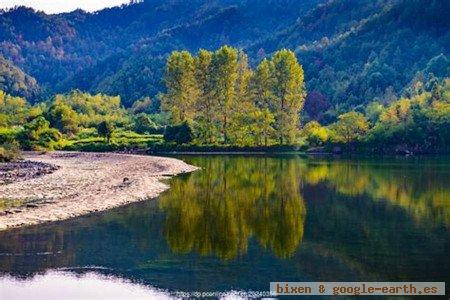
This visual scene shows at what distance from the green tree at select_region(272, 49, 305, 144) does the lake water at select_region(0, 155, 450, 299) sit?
5798 centimetres

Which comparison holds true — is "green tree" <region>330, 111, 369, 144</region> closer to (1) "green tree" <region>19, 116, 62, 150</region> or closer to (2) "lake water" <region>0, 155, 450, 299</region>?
(1) "green tree" <region>19, 116, 62, 150</region>

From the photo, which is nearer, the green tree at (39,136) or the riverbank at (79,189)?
the riverbank at (79,189)

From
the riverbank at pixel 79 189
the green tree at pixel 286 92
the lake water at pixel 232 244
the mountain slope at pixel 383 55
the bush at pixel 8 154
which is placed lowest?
the lake water at pixel 232 244

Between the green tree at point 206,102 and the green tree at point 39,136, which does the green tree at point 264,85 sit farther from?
the green tree at point 39,136

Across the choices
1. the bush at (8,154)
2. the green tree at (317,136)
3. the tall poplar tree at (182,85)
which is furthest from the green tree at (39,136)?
the green tree at (317,136)

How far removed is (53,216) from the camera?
1294 inches

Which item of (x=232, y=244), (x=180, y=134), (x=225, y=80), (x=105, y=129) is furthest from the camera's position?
(x=225, y=80)

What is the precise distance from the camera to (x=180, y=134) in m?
102

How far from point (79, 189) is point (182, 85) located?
65.3 m

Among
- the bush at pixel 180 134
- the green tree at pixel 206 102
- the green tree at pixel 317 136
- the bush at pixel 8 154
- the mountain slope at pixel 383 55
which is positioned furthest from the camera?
the mountain slope at pixel 383 55

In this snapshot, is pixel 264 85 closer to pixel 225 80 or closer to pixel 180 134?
pixel 225 80

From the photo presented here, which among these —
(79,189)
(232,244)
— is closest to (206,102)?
(79,189)

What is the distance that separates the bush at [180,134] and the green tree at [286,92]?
48.9 feet

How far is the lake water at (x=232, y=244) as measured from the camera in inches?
850
